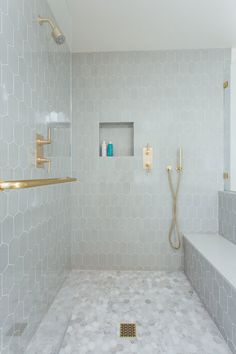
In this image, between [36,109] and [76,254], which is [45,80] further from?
[76,254]

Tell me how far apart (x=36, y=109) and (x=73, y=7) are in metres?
1.00

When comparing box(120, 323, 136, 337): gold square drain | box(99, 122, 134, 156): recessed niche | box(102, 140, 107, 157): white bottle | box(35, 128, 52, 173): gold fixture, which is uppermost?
box(99, 122, 134, 156): recessed niche

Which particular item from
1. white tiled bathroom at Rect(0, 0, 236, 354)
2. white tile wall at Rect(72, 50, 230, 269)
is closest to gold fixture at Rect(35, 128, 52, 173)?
white tiled bathroom at Rect(0, 0, 236, 354)

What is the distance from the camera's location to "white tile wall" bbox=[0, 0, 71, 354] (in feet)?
3.50

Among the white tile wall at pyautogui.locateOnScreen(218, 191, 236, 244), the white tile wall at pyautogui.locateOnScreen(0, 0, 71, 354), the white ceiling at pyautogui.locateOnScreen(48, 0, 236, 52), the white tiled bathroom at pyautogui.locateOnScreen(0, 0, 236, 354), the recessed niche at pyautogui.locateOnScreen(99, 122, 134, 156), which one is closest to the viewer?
the white tile wall at pyautogui.locateOnScreen(0, 0, 71, 354)

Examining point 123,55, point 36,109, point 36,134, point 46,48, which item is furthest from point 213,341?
point 123,55

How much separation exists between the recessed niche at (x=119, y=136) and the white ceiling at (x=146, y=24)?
0.79 metres

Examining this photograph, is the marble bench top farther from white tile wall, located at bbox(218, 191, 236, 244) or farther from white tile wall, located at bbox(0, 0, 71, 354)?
white tile wall, located at bbox(0, 0, 71, 354)

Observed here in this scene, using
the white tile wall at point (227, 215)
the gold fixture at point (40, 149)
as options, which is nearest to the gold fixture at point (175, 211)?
the white tile wall at point (227, 215)

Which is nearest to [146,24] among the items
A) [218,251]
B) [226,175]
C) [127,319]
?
[226,175]

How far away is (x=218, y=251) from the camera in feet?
6.17

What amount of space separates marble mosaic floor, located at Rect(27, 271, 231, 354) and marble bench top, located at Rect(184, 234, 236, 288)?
1.27 ft

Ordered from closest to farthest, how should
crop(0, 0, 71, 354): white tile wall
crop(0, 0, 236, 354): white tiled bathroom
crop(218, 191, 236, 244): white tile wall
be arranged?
crop(0, 0, 71, 354): white tile wall < crop(0, 0, 236, 354): white tiled bathroom < crop(218, 191, 236, 244): white tile wall

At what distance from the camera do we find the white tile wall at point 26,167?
107cm
